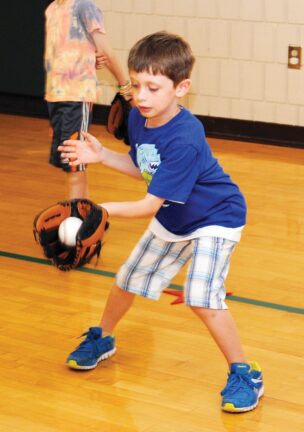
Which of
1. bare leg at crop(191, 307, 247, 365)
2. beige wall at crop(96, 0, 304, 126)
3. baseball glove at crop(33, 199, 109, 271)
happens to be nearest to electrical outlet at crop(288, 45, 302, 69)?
beige wall at crop(96, 0, 304, 126)

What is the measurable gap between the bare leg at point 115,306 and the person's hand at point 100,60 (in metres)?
1.53

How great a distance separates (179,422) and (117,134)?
1.95 m

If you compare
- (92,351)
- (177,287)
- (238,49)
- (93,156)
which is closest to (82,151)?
(93,156)

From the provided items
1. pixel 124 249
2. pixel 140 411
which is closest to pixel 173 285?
pixel 124 249

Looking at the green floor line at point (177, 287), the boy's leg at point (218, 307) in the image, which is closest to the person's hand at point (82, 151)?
the boy's leg at point (218, 307)

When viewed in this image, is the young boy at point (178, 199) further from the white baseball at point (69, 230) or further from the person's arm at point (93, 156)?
the white baseball at point (69, 230)

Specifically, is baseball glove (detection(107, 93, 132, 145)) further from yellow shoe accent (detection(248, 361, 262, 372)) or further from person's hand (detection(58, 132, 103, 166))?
yellow shoe accent (detection(248, 361, 262, 372))

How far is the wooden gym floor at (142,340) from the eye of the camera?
2.89 meters

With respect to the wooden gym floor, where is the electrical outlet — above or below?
above

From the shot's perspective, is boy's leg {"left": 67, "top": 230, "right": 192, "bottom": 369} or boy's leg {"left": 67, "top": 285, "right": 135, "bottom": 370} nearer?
boy's leg {"left": 67, "top": 230, "right": 192, "bottom": 369}

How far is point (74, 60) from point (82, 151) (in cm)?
162

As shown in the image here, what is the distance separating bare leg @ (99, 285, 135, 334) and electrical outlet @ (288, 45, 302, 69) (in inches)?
149

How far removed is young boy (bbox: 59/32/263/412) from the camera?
2832mm

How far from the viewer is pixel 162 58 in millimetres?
2832
